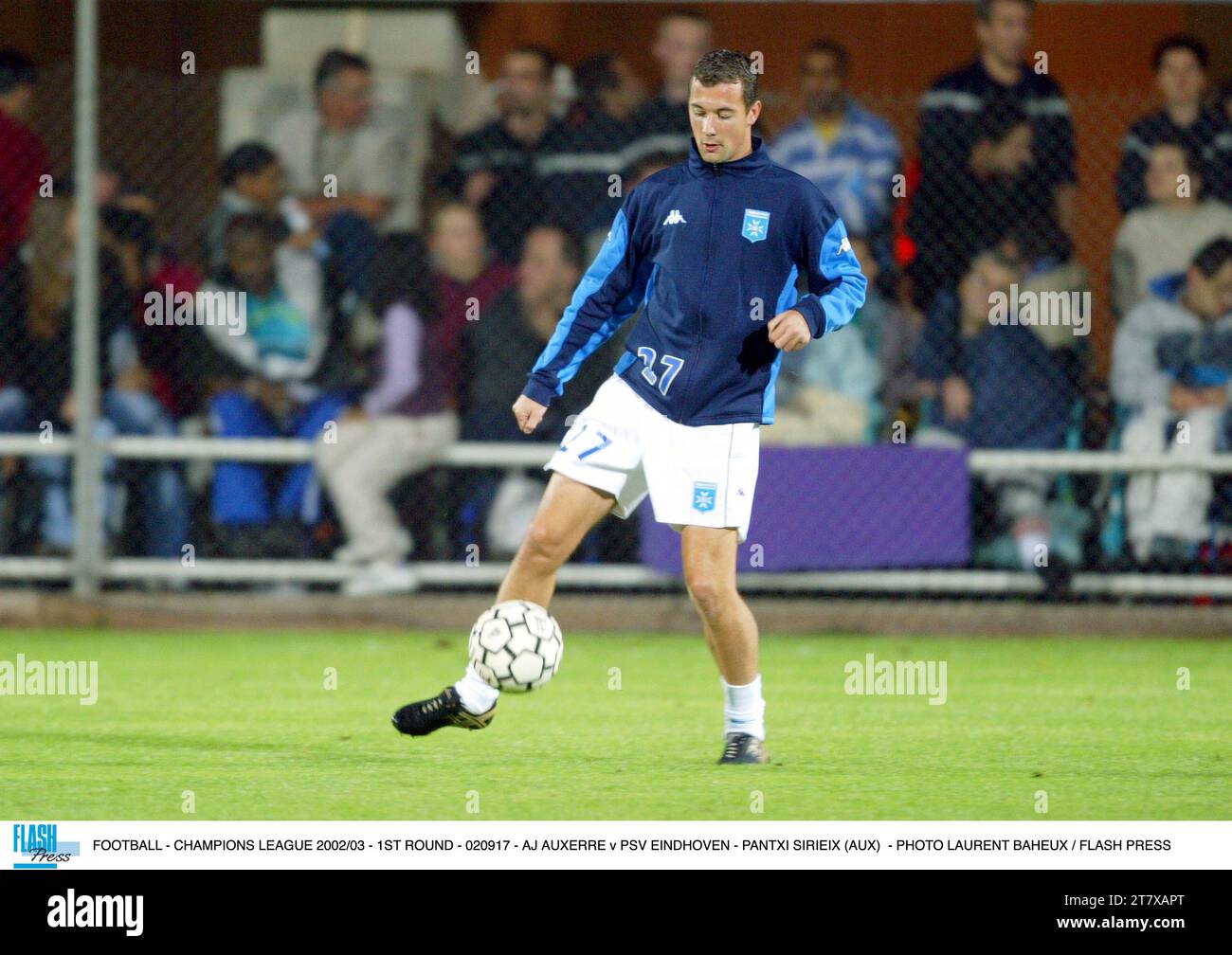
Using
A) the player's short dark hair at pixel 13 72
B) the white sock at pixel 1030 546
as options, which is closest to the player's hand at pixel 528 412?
the white sock at pixel 1030 546

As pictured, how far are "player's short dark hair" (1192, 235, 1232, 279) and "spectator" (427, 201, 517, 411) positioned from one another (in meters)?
3.33

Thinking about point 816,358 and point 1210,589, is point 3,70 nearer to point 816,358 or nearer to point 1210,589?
point 816,358

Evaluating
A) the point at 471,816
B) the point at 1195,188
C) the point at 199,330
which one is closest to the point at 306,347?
the point at 199,330

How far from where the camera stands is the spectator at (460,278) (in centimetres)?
1105

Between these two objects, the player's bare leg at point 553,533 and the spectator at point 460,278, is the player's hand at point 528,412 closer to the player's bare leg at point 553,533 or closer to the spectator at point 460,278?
the player's bare leg at point 553,533

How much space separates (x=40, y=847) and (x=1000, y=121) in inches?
280

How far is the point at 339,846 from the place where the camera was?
5.26 meters

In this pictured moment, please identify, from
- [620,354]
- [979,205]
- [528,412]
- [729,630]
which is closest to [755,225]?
[528,412]

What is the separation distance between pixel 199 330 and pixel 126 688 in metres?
2.85

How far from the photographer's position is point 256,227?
11.2 m

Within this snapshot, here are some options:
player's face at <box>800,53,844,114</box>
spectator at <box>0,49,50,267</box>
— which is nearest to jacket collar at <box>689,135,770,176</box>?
player's face at <box>800,53,844,114</box>

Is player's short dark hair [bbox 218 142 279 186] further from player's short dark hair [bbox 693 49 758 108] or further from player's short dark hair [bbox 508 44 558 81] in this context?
player's short dark hair [bbox 693 49 758 108]

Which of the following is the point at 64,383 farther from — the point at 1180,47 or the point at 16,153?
the point at 1180,47

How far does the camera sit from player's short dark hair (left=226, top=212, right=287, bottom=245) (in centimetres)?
1116
